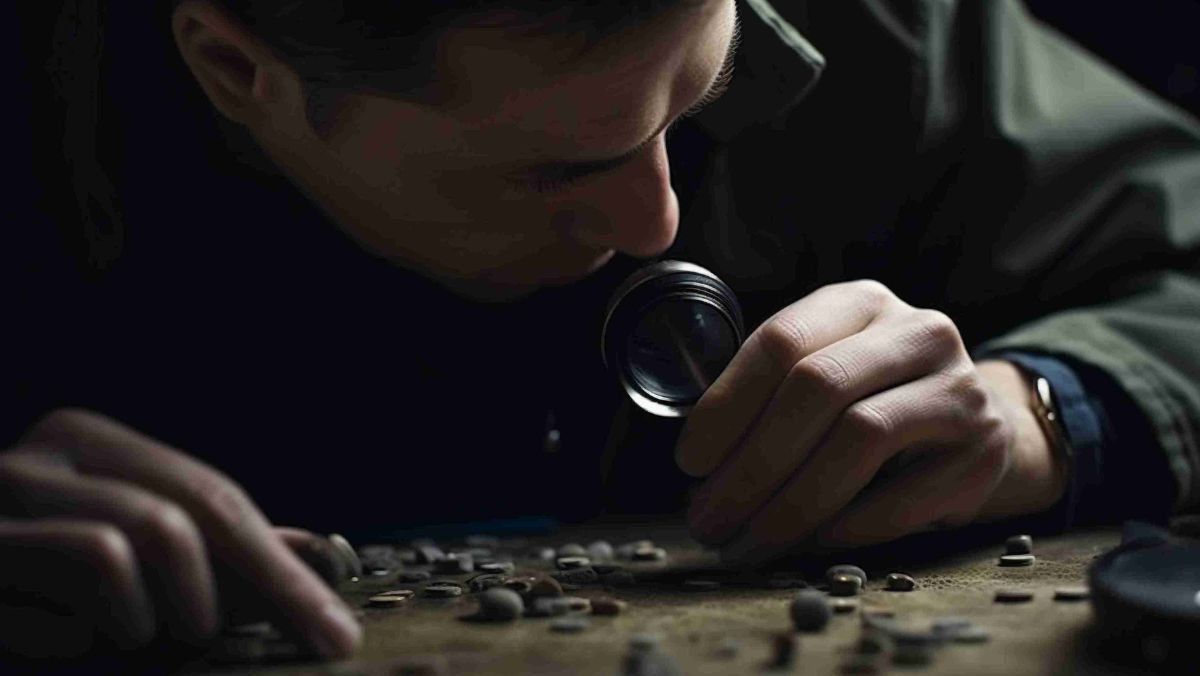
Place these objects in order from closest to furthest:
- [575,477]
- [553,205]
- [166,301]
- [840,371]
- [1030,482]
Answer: [840,371]
[553,205]
[1030,482]
[166,301]
[575,477]

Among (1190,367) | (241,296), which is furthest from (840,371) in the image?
(241,296)

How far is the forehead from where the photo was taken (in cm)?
125

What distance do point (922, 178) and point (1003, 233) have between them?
0.13 metres

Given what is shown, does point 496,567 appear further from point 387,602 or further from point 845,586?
point 845,586

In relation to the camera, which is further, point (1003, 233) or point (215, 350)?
point (1003, 233)

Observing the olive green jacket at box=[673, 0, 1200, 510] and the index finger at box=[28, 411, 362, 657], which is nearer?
the index finger at box=[28, 411, 362, 657]

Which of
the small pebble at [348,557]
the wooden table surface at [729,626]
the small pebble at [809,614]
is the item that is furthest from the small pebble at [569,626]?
the small pebble at [348,557]

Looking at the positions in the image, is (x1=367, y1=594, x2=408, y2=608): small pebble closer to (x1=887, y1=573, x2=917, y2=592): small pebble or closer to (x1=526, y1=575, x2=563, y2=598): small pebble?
(x1=526, y1=575, x2=563, y2=598): small pebble

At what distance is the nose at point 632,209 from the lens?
1.40m

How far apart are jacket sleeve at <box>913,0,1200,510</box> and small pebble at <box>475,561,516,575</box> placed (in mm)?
707

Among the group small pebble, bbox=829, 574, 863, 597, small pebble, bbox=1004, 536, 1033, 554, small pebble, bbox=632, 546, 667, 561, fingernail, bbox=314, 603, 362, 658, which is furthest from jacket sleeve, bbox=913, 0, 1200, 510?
fingernail, bbox=314, 603, 362, 658

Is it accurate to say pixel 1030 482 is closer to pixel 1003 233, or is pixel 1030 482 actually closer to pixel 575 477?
pixel 1003 233

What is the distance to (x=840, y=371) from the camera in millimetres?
1344

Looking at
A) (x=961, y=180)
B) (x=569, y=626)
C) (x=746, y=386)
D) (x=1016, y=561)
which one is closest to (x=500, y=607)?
(x=569, y=626)
